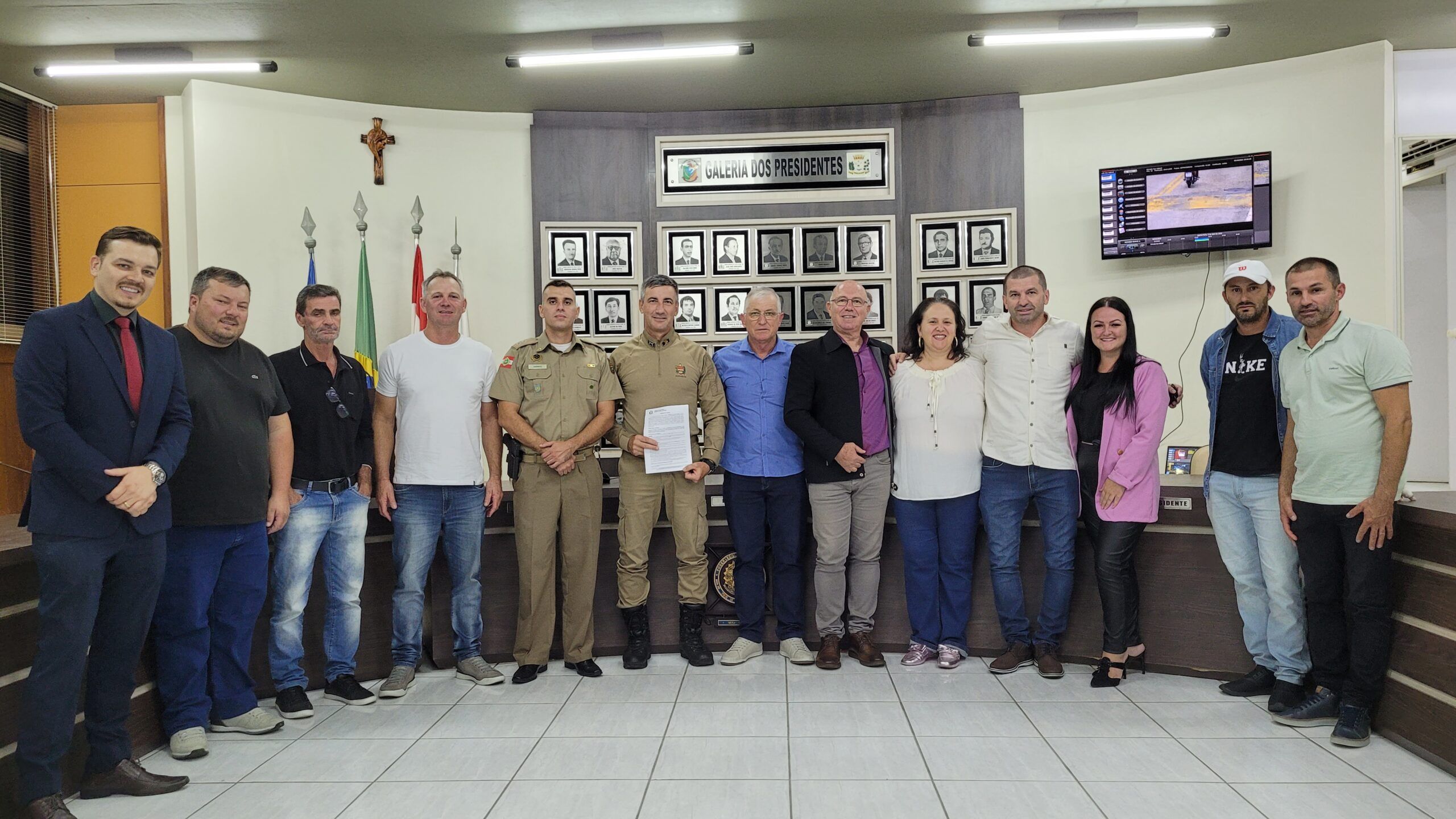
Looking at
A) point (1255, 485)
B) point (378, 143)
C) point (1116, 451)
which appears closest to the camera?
point (1255, 485)

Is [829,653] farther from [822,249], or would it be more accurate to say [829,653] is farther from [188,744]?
[822,249]

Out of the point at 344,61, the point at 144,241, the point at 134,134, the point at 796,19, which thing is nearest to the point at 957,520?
the point at 796,19

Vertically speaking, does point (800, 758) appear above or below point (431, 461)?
below

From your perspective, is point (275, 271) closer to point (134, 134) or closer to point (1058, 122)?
point (134, 134)

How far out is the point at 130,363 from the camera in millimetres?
2654

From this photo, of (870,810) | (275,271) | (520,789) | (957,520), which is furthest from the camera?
(275,271)

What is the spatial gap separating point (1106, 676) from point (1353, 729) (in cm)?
88

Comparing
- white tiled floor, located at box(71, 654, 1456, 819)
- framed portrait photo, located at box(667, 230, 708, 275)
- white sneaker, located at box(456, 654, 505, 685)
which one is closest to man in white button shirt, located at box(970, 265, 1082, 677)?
white tiled floor, located at box(71, 654, 1456, 819)

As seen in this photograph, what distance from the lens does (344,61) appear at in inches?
205

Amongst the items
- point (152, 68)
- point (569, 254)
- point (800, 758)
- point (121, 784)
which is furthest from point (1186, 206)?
point (152, 68)

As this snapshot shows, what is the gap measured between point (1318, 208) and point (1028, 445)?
3348 mm

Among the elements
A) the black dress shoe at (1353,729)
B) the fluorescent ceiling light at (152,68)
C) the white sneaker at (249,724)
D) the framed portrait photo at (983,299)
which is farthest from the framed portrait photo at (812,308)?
the white sneaker at (249,724)

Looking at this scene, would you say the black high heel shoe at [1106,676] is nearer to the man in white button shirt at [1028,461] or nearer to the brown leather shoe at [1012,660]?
the man in white button shirt at [1028,461]

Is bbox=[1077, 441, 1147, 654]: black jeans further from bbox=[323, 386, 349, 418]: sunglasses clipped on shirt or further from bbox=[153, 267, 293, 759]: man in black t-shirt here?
bbox=[153, 267, 293, 759]: man in black t-shirt
